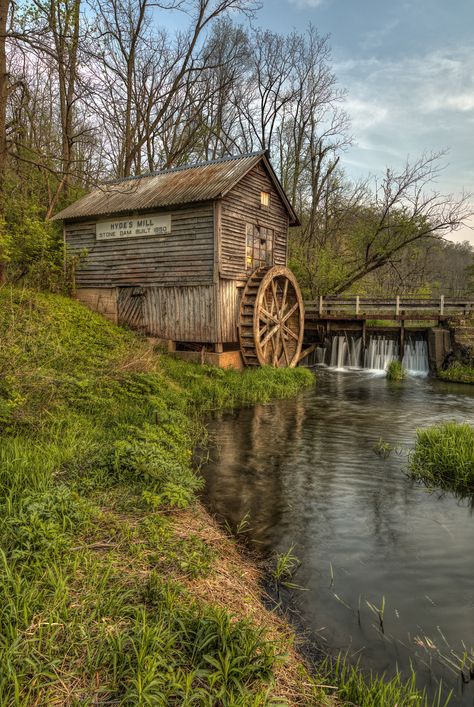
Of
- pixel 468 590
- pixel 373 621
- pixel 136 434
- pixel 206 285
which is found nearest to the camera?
pixel 373 621

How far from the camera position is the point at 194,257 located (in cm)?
1268

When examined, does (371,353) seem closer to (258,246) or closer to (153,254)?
(258,246)

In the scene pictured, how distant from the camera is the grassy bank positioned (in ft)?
6.97

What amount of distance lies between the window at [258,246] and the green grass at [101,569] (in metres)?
8.51

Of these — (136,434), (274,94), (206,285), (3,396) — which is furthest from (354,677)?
(274,94)

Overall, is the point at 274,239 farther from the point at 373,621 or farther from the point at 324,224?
the point at 373,621

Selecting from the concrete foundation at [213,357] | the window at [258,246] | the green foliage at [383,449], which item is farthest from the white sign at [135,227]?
the green foliage at [383,449]

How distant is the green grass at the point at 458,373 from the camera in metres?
14.5

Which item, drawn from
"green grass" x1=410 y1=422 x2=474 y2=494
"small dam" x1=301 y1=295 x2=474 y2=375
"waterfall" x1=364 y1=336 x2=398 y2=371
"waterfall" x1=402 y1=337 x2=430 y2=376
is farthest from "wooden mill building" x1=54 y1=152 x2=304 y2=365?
"green grass" x1=410 y1=422 x2=474 y2=494

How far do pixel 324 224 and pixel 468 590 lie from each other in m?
24.5

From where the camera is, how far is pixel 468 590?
11.7ft

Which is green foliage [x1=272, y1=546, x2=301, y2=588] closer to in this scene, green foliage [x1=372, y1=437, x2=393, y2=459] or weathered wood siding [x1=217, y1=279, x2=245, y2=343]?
green foliage [x1=372, y1=437, x2=393, y2=459]

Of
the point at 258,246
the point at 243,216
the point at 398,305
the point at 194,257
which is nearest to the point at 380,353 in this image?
the point at 398,305

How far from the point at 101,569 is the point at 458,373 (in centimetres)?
1453
